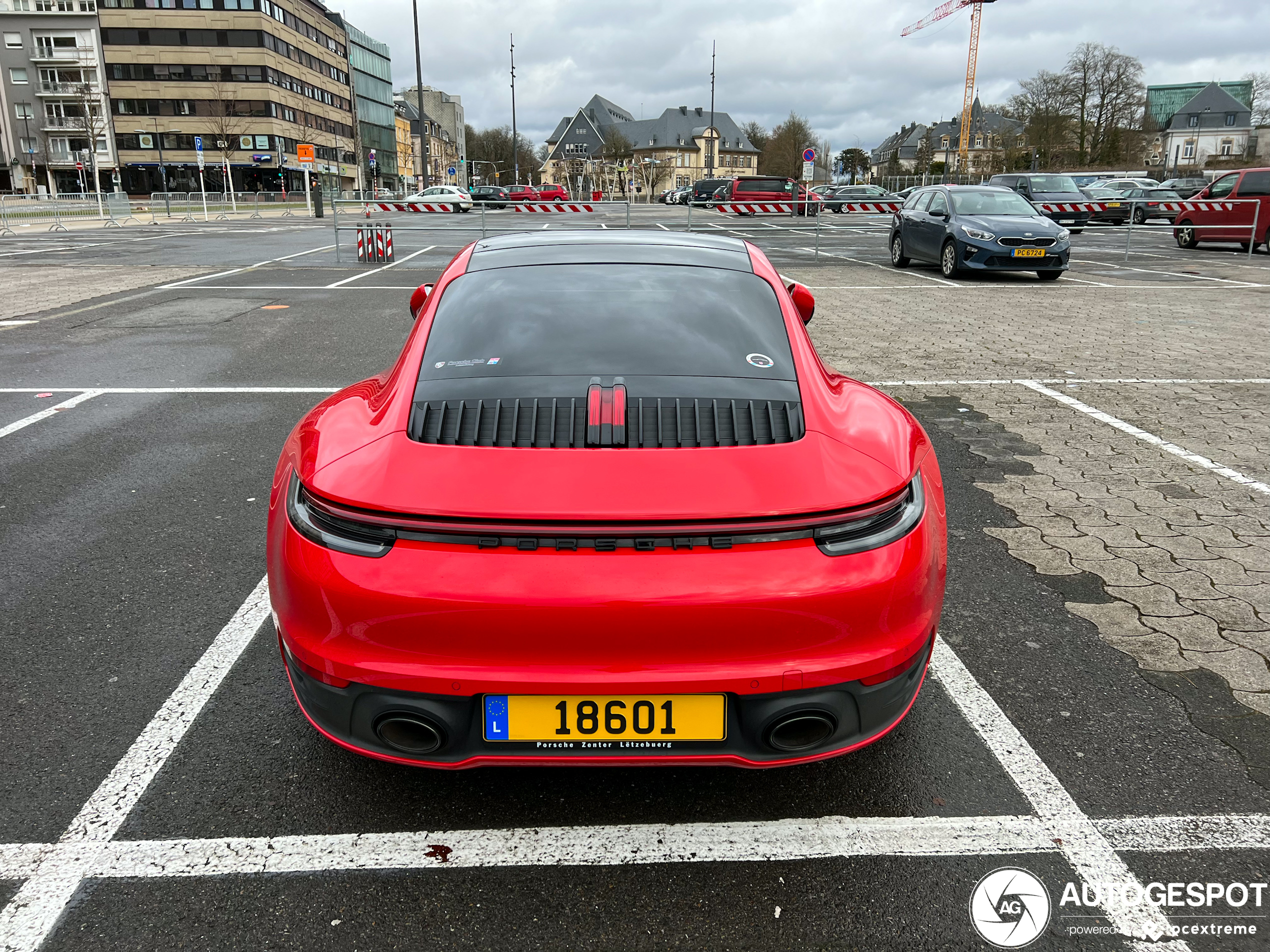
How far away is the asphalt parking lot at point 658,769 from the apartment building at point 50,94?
91349 mm

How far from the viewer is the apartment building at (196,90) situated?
265ft

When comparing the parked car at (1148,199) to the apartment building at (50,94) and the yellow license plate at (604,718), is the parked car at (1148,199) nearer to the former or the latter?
the yellow license plate at (604,718)

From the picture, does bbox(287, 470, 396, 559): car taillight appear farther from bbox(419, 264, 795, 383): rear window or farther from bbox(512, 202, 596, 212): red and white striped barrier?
bbox(512, 202, 596, 212): red and white striped barrier

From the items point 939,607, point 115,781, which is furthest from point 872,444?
point 115,781

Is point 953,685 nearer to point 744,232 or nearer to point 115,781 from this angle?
point 115,781

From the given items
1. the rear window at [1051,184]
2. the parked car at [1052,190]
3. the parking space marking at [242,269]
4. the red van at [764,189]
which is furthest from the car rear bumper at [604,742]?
the red van at [764,189]

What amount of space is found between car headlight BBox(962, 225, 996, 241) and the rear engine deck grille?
559 inches

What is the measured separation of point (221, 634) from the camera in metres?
3.45

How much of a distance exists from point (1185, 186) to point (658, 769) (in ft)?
178

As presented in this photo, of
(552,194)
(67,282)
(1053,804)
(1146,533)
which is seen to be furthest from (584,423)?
(552,194)

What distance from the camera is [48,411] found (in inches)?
267

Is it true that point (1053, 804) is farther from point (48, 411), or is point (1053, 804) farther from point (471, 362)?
point (48, 411)

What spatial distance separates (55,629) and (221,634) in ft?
2.03

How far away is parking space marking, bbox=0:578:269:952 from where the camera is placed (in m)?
2.10
